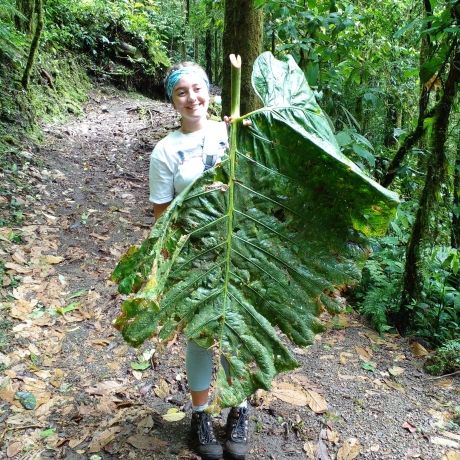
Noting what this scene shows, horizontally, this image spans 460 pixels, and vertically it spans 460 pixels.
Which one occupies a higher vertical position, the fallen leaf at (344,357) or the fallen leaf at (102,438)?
the fallen leaf at (344,357)

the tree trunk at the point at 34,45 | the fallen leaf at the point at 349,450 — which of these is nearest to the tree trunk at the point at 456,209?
the fallen leaf at the point at 349,450

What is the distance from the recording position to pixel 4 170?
4.91 meters

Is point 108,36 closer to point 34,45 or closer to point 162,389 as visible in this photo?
point 34,45

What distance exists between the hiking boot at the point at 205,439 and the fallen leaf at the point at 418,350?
1731 mm

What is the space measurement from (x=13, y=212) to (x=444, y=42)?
3.82 metres

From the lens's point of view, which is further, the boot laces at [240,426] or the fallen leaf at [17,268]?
the fallen leaf at [17,268]

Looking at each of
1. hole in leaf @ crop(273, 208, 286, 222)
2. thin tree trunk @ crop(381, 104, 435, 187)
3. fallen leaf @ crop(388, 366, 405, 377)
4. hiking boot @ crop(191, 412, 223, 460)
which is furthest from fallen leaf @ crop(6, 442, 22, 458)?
thin tree trunk @ crop(381, 104, 435, 187)

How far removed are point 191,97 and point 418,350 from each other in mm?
2455

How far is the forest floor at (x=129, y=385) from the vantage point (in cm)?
238

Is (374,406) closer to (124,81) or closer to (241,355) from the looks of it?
(241,355)

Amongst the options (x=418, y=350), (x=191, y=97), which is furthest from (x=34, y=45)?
(x=418, y=350)

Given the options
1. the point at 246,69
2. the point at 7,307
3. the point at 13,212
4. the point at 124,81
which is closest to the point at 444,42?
the point at 246,69

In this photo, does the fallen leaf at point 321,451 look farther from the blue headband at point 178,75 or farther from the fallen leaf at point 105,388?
the blue headband at point 178,75

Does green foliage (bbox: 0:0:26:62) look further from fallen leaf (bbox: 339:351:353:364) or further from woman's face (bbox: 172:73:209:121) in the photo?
fallen leaf (bbox: 339:351:353:364)
